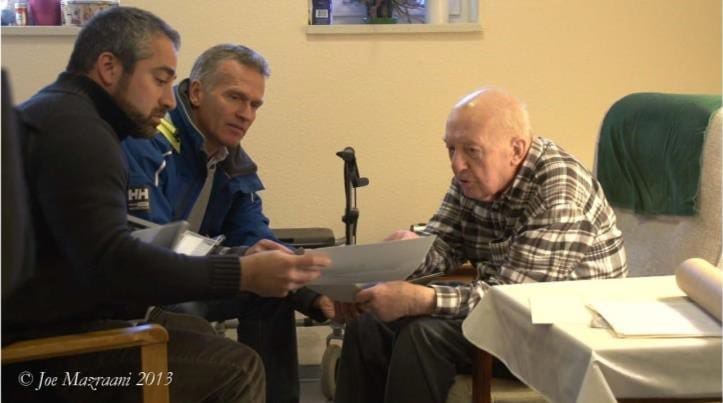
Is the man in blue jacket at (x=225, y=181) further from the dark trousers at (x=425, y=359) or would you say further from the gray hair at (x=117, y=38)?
the gray hair at (x=117, y=38)

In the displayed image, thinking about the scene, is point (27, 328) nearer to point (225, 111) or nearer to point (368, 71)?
point (225, 111)

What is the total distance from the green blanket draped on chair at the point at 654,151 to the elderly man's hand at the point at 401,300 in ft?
2.44

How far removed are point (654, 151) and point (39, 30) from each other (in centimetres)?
216

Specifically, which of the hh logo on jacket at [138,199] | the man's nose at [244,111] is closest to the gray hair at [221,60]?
the man's nose at [244,111]

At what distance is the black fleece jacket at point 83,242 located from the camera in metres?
1.48

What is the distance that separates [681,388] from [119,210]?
977 mm

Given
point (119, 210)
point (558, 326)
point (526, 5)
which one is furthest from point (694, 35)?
point (119, 210)

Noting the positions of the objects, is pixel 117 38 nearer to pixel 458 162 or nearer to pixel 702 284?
pixel 458 162

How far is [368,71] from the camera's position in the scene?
10.6ft

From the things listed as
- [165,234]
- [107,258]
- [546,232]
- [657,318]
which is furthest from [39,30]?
[657,318]

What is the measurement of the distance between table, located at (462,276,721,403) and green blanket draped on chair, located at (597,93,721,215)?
698mm

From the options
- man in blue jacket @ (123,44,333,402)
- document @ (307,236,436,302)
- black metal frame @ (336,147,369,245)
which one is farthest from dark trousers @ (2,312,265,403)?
black metal frame @ (336,147,369,245)

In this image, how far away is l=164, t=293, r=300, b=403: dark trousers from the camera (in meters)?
2.26

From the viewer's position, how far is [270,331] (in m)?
2.29
